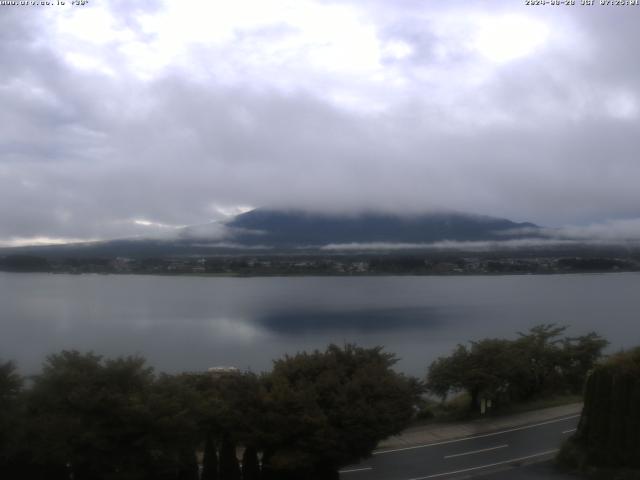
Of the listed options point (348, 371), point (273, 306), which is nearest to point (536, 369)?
point (348, 371)

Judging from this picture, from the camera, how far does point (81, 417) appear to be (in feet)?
37.5

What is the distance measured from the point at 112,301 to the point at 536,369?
160 ft

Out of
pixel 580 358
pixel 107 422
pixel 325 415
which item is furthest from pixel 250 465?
pixel 580 358

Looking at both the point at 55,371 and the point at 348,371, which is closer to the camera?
the point at 55,371

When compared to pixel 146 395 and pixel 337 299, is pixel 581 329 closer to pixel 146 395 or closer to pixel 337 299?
pixel 337 299

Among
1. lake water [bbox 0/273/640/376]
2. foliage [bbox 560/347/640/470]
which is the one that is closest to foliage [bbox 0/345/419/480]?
foliage [bbox 560/347/640/470]

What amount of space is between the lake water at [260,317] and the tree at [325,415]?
17.3 metres

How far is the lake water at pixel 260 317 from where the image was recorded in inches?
1551

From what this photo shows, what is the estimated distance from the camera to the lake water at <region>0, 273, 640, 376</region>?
39.4 metres

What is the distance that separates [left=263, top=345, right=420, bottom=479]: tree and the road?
2055mm

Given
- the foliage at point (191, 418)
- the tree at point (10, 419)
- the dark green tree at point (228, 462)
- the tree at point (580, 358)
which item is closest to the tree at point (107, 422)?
the foliage at point (191, 418)

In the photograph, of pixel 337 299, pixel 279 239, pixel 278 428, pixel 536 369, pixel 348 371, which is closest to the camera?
pixel 278 428

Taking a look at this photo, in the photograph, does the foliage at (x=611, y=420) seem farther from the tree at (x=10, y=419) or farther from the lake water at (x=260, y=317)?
the lake water at (x=260, y=317)

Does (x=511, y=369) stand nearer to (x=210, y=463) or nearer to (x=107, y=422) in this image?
(x=210, y=463)
